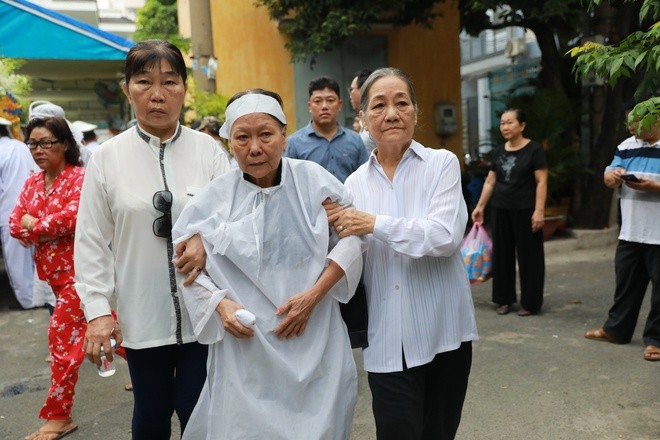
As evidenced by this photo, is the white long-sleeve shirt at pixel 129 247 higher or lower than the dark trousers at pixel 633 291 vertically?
higher

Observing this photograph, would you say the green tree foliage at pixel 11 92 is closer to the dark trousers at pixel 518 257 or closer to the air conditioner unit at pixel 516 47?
the dark trousers at pixel 518 257

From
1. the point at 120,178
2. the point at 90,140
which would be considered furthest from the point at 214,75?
the point at 120,178

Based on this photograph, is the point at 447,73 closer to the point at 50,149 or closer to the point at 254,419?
the point at 50,149

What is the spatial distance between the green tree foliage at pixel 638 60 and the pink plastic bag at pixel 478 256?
10.7 ft

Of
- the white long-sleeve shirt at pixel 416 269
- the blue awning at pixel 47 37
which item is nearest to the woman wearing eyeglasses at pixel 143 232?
the white long-sleeve shirt at pixel 416 269

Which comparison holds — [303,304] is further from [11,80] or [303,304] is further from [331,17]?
[331,17]

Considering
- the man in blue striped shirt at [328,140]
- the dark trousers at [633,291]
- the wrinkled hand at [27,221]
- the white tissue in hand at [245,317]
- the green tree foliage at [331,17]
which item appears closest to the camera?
the white tissue in hand at [245,317]

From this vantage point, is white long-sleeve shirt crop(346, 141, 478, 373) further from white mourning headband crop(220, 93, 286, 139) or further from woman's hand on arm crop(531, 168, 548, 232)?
woman's hand on arm crop(531, 168, 548, 232)

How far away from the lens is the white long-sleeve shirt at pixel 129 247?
249 cm

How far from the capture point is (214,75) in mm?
10914

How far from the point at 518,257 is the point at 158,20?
11.1 meters

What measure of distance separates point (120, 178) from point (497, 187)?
439cm

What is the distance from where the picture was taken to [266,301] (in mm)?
2211

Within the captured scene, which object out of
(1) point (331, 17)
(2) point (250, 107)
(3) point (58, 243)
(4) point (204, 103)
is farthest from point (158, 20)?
(2) point (250, 107)
